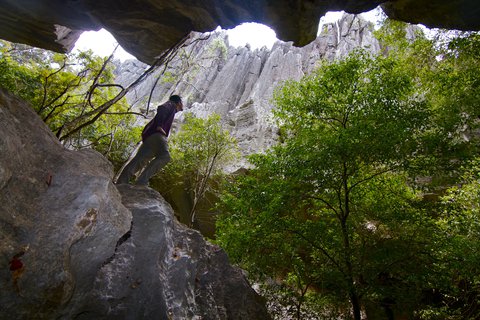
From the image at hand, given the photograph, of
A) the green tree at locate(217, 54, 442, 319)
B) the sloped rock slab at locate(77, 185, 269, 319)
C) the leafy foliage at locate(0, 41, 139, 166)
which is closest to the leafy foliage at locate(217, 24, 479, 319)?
the green tree at locate(217, 54, 442, 319)

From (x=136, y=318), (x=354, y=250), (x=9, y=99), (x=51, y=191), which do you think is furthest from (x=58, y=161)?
(x=354, y=250)

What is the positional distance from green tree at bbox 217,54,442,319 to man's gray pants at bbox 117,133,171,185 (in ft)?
10.5

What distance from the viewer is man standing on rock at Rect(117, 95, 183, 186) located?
6.24 metres

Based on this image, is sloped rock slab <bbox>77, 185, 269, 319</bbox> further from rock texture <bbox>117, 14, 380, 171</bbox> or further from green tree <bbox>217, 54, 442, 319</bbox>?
rock texture <bbox>117, 14, 380, 171</bbox>

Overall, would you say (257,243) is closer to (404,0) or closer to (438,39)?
(404,0)

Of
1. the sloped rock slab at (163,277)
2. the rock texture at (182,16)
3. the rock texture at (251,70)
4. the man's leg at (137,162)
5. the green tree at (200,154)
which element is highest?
the rock texture at (251,70)

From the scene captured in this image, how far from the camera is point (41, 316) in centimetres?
348

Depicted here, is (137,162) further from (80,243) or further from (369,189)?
(369,189)

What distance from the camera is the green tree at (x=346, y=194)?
7.44 meters

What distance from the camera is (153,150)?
6.30 meters

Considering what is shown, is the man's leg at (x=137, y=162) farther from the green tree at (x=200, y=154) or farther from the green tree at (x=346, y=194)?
the green tree at (x=200, y=154)

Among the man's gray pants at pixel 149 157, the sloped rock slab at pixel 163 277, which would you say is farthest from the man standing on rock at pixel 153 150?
the sloped rock slab at pixel 163 277

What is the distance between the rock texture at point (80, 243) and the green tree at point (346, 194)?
3025mm

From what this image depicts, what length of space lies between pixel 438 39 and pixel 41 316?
40.6ft
